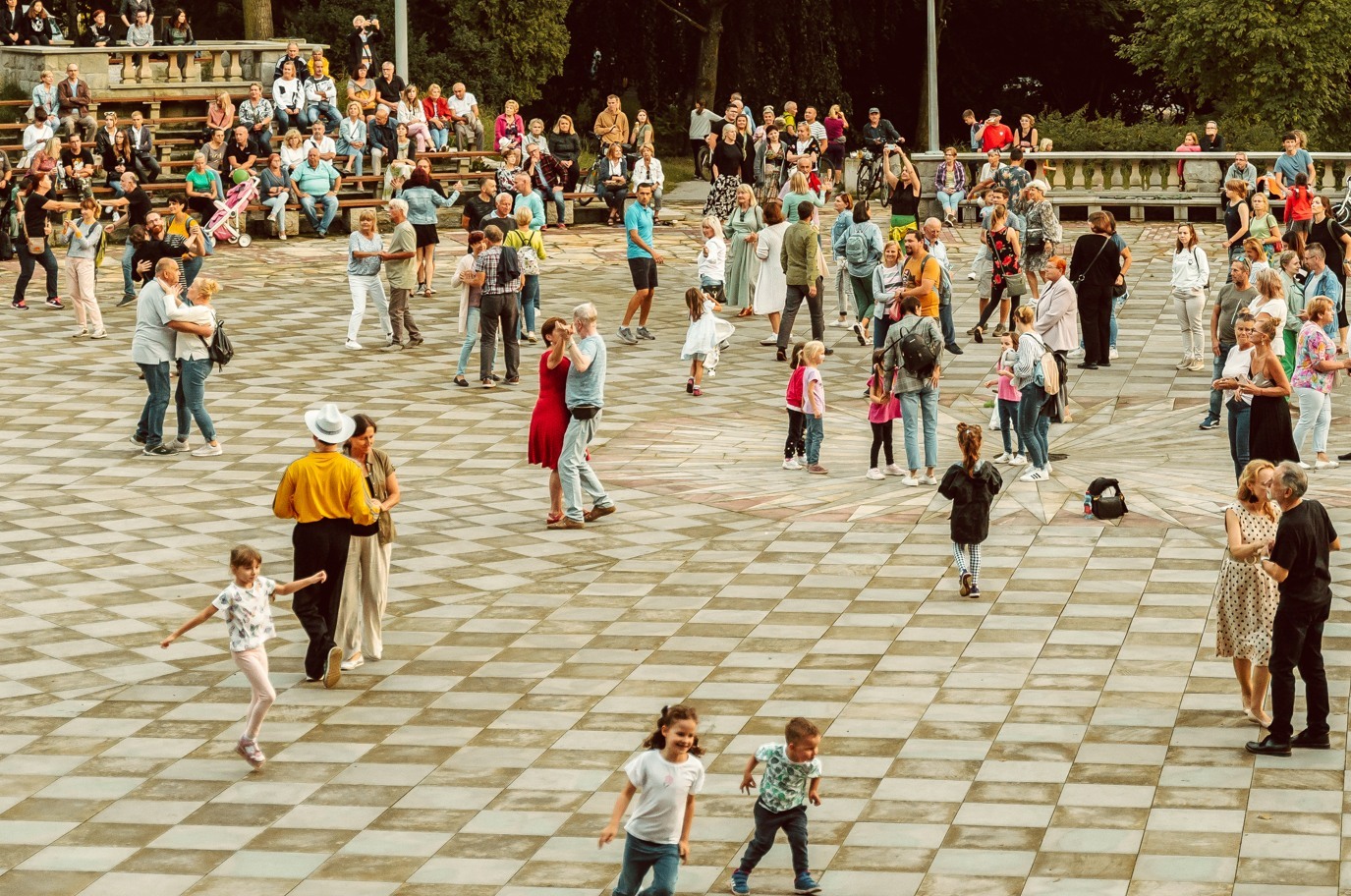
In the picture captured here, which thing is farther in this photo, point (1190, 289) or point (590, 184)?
point (590, 184)

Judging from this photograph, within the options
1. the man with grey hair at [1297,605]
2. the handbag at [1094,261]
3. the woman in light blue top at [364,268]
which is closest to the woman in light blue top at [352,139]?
the woman in light blue top at [364,268]

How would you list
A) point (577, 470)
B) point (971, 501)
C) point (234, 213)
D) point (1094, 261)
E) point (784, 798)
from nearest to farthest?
point (784, 798) → point (971, 501) → point (577, 470) → point (1094, 261) → point (234, 213)

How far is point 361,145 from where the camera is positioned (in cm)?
3447

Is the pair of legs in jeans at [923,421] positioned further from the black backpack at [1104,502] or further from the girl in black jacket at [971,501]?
the girl in black jacket at [971,501]

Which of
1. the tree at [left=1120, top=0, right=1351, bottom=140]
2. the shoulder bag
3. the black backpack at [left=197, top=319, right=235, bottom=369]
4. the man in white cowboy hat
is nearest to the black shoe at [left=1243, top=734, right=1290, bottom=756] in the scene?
the man in white cowboy hat

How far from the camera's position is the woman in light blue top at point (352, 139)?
3419 centimetres

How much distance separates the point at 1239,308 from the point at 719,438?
5.01 metres

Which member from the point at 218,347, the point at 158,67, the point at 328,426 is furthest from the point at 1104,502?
the point at 158,67

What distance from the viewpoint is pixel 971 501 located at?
14336 mm

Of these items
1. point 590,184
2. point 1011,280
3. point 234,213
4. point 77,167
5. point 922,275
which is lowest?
point 1011,280

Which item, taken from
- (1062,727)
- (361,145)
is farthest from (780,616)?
(361,145)

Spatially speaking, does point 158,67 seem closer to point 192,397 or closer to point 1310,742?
point 192,397

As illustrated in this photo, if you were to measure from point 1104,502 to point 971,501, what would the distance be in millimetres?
2523

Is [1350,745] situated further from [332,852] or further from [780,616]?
[332,852]
